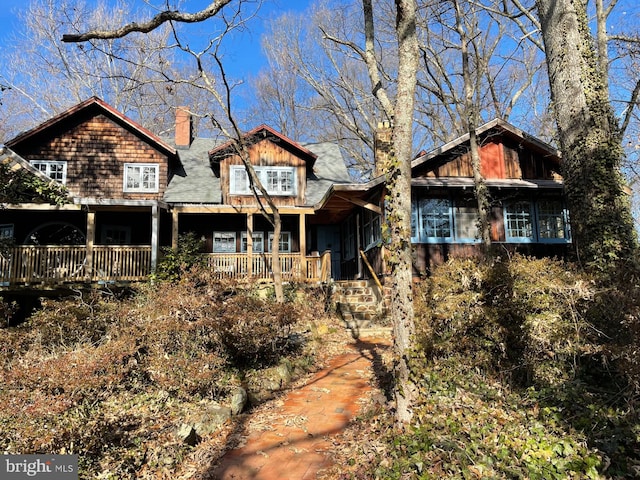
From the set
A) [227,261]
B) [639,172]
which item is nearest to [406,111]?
[639,172]

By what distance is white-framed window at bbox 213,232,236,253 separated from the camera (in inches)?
652

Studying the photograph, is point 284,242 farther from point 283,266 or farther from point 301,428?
point 301,428

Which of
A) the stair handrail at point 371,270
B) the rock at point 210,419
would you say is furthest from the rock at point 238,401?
the stair handrail at point 371,270

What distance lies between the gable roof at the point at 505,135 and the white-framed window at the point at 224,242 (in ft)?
25.6

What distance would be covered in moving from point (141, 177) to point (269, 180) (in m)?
4.96

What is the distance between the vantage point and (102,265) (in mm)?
13492

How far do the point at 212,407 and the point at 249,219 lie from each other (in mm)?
9839

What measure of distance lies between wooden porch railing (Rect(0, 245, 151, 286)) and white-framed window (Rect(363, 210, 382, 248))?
287 inches

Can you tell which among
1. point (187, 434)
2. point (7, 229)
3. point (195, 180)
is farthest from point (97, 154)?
point (187, 434)

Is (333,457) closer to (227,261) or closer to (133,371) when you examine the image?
(133,371)

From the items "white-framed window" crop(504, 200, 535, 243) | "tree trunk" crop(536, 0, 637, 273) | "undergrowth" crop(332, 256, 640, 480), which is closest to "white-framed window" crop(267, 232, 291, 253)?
"white-framed window" crop(504, 200, 535, 243)

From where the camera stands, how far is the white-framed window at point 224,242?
16562 millimetres

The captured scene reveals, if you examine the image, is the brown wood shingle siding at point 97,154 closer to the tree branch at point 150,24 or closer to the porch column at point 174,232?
the porch column at point 174,232

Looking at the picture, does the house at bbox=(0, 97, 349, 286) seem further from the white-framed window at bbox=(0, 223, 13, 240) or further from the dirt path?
the dirt path
